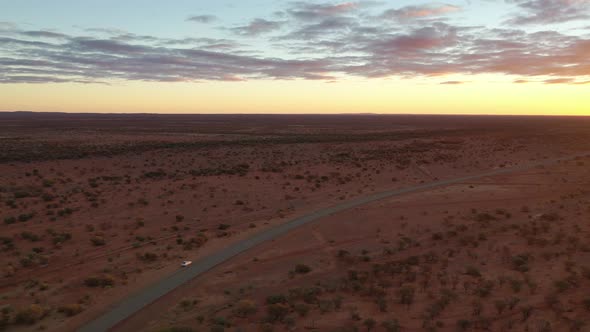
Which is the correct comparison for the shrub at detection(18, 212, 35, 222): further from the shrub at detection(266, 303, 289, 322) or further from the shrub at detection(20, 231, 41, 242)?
the shrub at detection(266, 303, 289, 322)

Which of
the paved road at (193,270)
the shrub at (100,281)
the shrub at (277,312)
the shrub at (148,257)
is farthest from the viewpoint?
the shrub at (148,257)

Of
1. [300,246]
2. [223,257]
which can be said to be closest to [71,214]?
[223,257]

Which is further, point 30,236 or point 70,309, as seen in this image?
point 30,236

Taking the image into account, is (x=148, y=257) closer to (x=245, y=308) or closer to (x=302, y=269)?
(x=302, y=269)

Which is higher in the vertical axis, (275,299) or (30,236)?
(30,236)

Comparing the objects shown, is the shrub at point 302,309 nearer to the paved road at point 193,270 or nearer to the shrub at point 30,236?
the paved road at point 193,270

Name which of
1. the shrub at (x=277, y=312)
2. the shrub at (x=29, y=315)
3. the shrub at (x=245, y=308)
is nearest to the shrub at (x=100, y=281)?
the shrub at (x=29, y=315)

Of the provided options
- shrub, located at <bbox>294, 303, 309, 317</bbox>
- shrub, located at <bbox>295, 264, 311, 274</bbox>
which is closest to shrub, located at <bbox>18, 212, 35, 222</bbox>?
shrub, located at <bbox>295, 264, 311, 274</bbox>

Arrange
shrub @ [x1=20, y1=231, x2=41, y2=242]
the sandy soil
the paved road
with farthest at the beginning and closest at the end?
shrub @ [x1=20, y1=231, x2=41, y2=242] → the sandy soil → the paved road

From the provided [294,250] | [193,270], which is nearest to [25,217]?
[193,270]

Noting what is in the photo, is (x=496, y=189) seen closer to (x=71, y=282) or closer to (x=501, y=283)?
(x=501, y=283)

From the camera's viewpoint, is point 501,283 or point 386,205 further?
point 386,205
